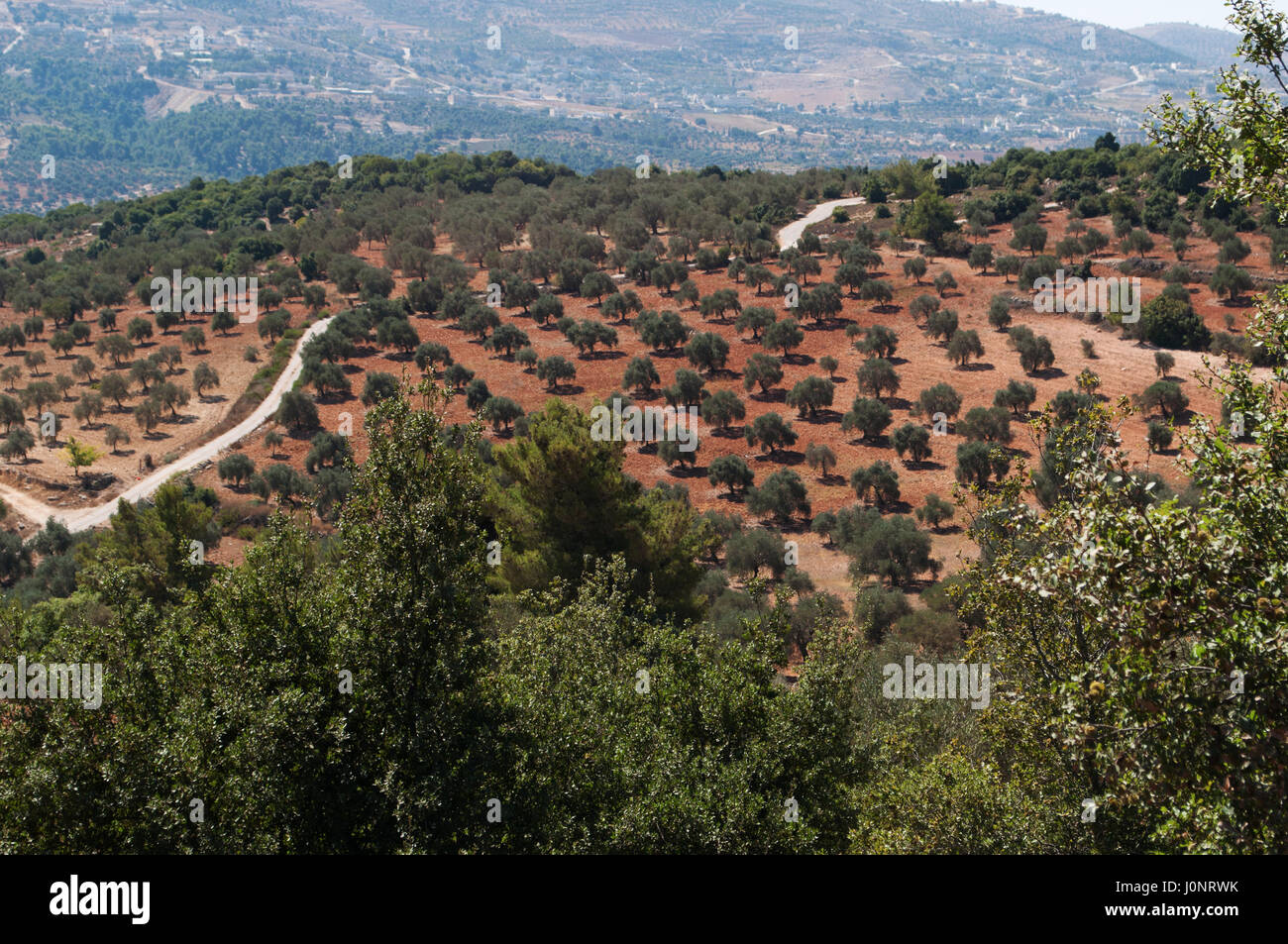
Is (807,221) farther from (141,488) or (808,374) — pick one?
(141,488)

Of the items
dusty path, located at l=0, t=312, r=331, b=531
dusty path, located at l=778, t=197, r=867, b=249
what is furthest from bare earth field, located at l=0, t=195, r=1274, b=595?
dusty path, located at l=778, t=197, r=867, b=249

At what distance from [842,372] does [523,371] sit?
21.3 metres

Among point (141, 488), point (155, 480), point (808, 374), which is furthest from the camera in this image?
point (808, 374)

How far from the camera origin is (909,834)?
10.6 metres

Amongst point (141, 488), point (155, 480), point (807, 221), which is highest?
point (807, 221)

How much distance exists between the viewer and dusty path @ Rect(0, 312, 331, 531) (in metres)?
45.6

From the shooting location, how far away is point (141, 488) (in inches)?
1902

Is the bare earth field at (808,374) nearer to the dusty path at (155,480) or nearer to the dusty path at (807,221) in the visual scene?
the dusty path at (155,480)

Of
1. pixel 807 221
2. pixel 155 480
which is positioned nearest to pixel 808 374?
pixel 155 480

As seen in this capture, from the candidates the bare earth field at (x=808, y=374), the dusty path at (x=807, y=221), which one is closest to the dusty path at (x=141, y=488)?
the bare earth field at (x=808, y=374)

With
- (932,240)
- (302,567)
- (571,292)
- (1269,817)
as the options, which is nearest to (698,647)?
(302,567)

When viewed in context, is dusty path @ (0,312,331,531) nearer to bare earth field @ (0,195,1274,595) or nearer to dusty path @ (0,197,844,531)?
dusty path @ (0,197,844,531)

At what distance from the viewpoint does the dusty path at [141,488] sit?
45.6 metres
